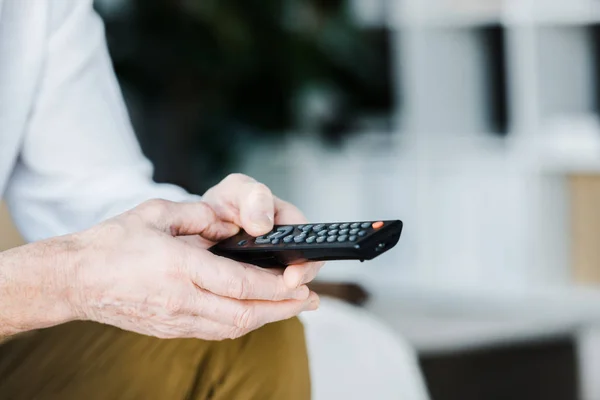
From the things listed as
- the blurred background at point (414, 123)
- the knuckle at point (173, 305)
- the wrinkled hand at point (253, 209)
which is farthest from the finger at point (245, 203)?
the blurred background at point (414, 123)

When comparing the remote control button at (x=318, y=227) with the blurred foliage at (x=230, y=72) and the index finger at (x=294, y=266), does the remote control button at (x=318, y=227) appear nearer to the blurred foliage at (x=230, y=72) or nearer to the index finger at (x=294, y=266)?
the index finger at (x=294, y=266)

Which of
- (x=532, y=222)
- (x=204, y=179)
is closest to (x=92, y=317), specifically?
(x=204, y=179)

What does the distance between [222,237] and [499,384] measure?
34.9 inches

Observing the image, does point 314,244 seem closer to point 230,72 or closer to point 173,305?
point 173,305

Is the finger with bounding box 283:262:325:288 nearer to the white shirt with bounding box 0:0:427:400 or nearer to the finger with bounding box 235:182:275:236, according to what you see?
the finger with bounding box 235:182:275:236

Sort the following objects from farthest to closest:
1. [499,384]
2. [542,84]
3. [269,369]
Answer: [542,84] < [499,384] < [269,369]

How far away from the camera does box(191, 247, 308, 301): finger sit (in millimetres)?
693

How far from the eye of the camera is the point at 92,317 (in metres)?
0.73

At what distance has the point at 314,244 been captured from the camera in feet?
2.22

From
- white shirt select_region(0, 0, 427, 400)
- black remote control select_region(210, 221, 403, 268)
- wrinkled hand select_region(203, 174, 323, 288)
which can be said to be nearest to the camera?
black remote control select_region(210, 221, 403, 268)

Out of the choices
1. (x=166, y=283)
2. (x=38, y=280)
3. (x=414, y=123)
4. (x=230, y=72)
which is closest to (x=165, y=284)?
(x=166, y=283)

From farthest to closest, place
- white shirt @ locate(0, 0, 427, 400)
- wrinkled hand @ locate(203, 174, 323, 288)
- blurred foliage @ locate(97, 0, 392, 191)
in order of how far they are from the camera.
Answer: blurred foliage @ locate(97, 0, 392, 191) < white shirt @ locate(0, 0, 427, 400) < wrinkled hand @ locate(203, 174, 323, 288)

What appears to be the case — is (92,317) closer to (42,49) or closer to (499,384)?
(42,49)

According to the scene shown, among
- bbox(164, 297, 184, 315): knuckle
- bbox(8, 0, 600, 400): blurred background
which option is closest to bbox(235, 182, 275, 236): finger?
bbox(164, 297, 184, 315): knuckle
